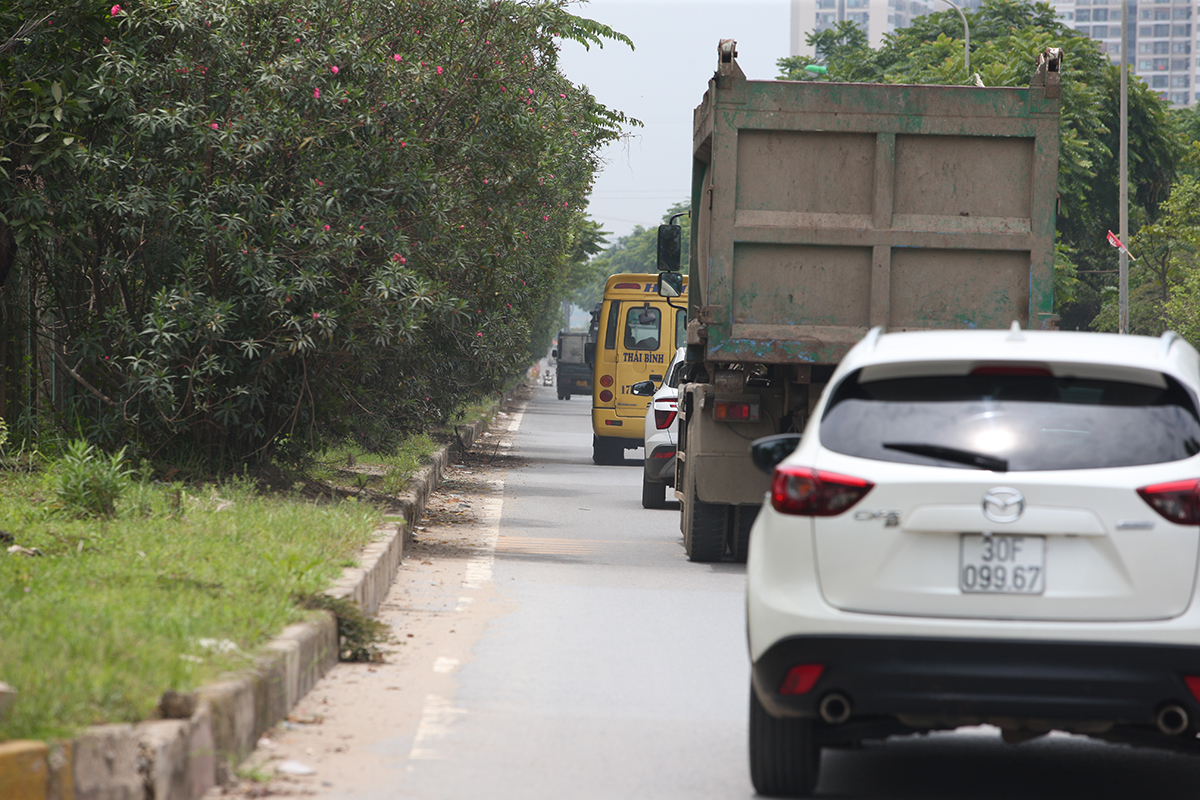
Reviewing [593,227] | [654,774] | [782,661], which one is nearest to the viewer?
[782,661]

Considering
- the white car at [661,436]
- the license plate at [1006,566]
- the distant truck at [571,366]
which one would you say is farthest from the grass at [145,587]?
the distant truck at [571,366]

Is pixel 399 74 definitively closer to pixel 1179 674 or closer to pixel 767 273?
pixel 767 273

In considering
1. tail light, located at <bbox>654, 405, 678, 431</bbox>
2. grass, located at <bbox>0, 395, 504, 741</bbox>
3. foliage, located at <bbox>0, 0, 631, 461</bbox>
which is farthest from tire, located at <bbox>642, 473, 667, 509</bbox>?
grass, located at <bbox>0, 395, 504, 741</bbox>

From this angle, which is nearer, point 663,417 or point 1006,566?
point 1006,566

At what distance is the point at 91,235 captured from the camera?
11594 millimetres

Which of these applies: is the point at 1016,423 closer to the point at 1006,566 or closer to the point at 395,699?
the point at 1006,566

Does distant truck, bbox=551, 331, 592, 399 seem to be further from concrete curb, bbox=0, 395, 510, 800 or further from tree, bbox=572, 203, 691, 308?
concrete curb, bbox=0, 395, 510, 800

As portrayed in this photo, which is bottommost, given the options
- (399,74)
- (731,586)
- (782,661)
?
(731,586)

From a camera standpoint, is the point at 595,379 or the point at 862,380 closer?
the point at 862,380

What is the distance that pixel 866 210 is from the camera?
1005 cm

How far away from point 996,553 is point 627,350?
60.8 feet

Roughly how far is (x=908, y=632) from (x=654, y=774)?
1292 millimetres

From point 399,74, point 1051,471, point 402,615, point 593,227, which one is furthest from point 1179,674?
point 593,227

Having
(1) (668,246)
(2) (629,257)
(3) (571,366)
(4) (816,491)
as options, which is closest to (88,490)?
(4) (816,491)
